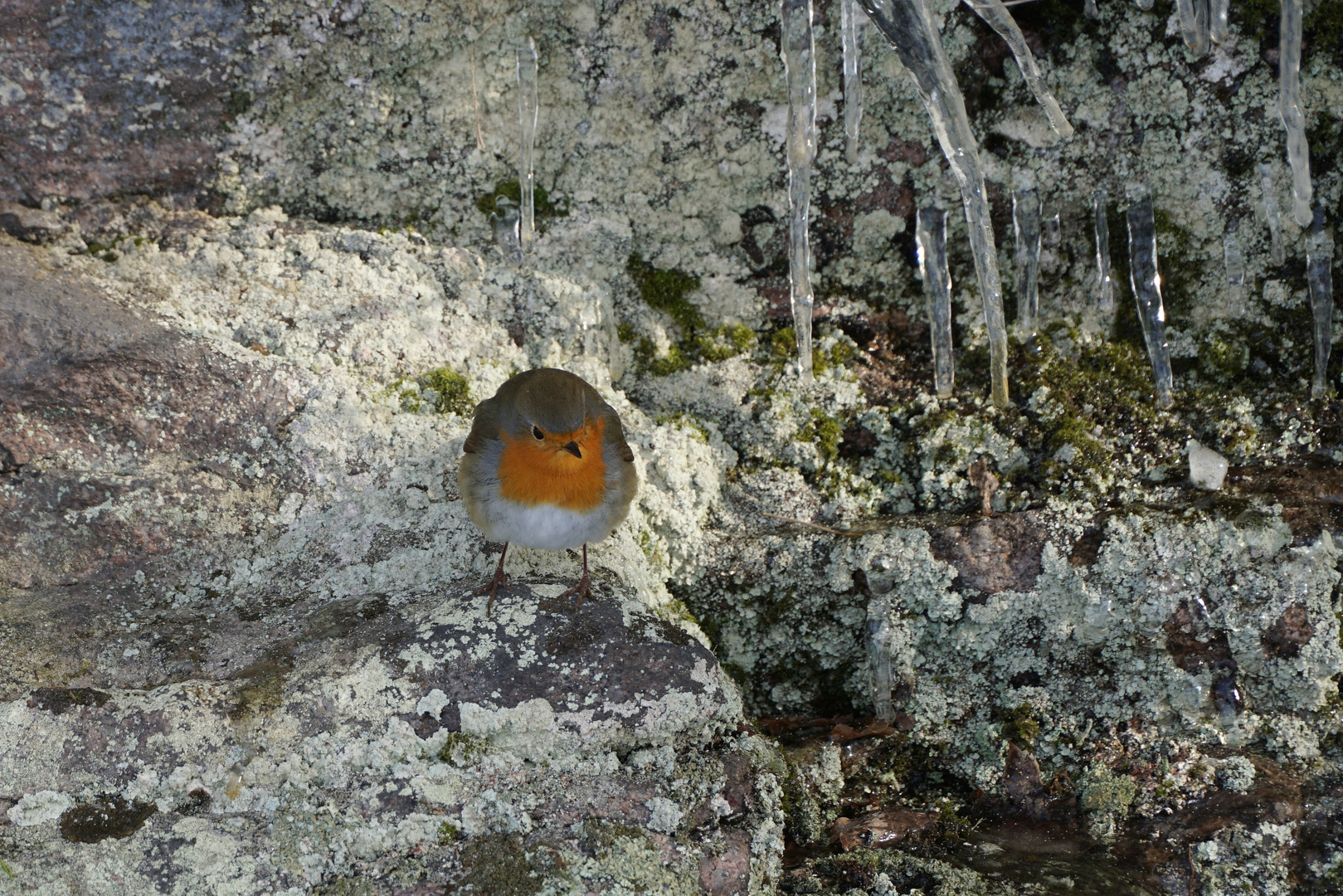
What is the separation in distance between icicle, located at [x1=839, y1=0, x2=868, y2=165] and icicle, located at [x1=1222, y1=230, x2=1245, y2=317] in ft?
4.61

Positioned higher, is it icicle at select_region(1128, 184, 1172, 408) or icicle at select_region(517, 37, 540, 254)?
icicle at select_region(517, 37, 540, 254)

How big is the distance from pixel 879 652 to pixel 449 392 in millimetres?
1745

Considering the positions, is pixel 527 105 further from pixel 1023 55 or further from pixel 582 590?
pixel 582 590

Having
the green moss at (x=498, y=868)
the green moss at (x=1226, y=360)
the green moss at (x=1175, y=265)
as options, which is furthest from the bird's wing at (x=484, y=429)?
the green moss at (x=1226, y=360)

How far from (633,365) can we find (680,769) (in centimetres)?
175

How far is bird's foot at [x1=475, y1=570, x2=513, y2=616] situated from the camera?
2.68 metres

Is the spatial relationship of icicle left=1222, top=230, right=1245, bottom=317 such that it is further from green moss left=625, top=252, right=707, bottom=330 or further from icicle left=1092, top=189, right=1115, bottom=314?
green moss left=625, top=252, right=707, bottom=330

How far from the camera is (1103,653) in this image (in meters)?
2.99

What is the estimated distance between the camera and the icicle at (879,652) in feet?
10.1

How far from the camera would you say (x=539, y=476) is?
281 cm

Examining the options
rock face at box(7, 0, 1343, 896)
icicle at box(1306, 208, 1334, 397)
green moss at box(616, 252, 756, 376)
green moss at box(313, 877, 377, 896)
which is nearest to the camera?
green moss at box(313, 877, 377, 896)

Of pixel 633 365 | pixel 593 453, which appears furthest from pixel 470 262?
pixel 593 453

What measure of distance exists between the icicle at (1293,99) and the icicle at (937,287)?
1118mm

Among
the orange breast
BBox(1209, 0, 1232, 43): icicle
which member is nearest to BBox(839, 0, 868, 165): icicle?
BBox(1209, 0, 1232, 43): icicle
